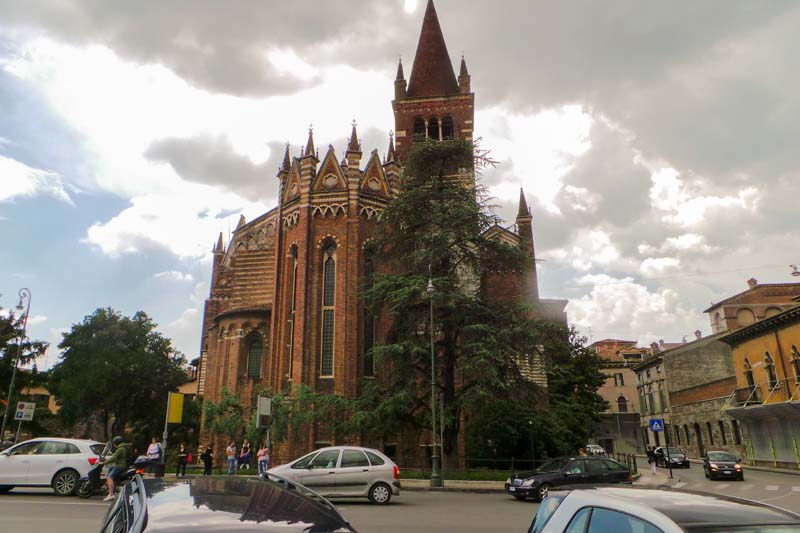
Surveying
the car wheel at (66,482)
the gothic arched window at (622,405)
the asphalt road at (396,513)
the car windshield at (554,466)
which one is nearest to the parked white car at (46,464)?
the car wheel at (66,482)

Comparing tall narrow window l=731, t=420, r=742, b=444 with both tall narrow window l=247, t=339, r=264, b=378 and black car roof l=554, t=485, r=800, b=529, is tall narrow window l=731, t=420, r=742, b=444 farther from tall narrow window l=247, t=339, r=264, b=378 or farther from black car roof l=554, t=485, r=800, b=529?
black car roof l=554, t=485, r=800, b=529

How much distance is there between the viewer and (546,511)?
4.27 metres

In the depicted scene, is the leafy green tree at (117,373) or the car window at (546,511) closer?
the car window at (546,511)

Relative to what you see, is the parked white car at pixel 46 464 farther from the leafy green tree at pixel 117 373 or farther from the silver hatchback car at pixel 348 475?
the leafy green tree at pixel 117 373

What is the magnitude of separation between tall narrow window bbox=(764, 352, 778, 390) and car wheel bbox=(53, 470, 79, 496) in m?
35.4

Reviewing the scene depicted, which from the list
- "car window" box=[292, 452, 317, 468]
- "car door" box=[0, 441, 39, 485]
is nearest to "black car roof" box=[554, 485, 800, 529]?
"car window" box=[292, 452, 317, 468]

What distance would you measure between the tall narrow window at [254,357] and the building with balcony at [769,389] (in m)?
29.9

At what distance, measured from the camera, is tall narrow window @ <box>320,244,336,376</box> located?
28.8 meters

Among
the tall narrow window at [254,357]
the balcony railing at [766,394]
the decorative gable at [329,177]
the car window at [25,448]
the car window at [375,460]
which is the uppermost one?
the decorative gable at [329,177]

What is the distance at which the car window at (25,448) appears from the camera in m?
14.1

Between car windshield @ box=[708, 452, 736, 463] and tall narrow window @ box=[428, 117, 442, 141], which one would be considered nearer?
car windshield @ box=[708, 452, 736, 463]

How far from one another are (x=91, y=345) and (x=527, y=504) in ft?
131

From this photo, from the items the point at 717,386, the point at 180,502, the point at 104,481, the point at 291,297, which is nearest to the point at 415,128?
the point at 291,297

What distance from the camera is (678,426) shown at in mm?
49750
